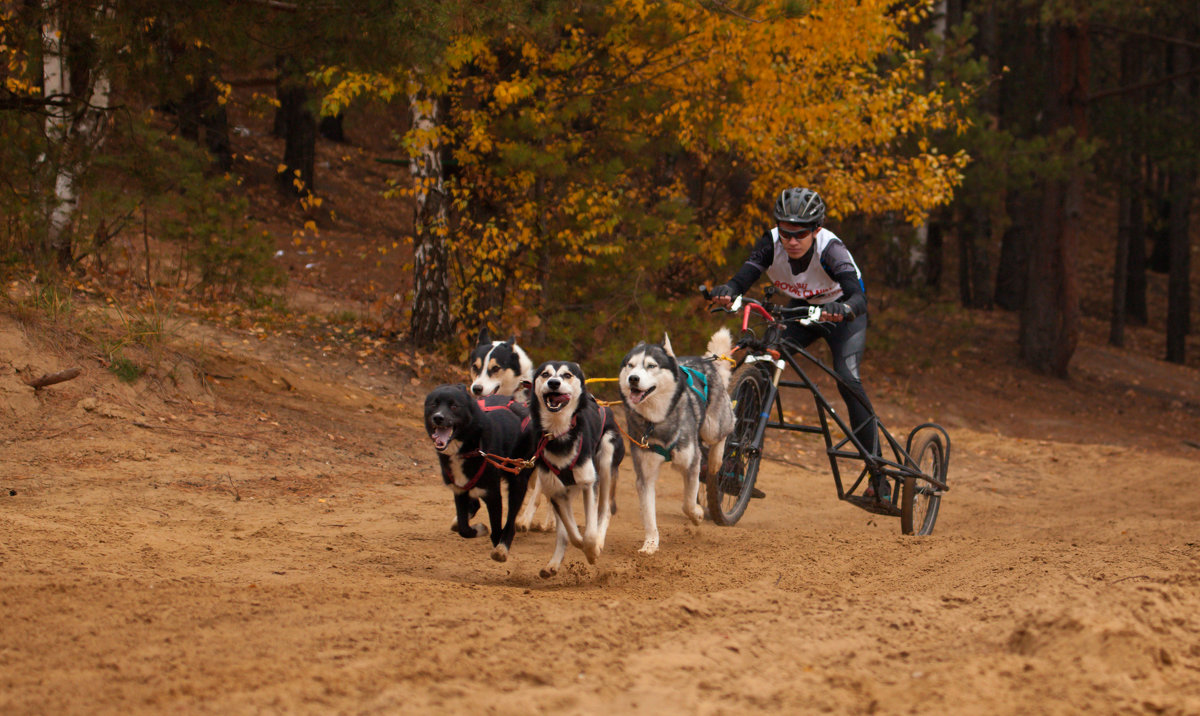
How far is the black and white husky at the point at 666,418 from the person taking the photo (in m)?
6.91

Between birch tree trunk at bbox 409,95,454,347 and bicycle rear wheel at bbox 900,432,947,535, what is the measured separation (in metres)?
6.90

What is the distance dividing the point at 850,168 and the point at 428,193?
669 centimetres

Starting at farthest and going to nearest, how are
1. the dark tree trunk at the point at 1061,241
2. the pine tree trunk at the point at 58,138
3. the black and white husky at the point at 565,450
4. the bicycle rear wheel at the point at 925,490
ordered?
the dark tree trunk at the point at 1061,241 < the pine tree trunk at the point at 58,138 < the bicycle rear wheel at the point at 925,490 < the black and white husky at the point at 565,450

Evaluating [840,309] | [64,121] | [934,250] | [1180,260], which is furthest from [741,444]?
[1180,260]

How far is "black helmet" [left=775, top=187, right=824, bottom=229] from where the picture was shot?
7.10 metres

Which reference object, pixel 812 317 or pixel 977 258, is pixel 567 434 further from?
pixel 977 258

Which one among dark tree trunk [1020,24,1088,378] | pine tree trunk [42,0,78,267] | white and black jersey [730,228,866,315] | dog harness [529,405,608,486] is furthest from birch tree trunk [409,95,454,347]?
dark tree trunk [1020,24,1088,378]

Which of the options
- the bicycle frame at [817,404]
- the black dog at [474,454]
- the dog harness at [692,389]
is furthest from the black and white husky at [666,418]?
the black dog at [474,454]

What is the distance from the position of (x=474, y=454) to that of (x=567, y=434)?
61cm

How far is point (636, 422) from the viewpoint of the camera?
23.3 feet

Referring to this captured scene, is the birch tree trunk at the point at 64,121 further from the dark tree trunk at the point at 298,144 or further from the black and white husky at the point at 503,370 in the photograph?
the dark tree trunk at the point at 298,144

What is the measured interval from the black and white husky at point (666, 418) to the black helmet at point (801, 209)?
1094 millimetres

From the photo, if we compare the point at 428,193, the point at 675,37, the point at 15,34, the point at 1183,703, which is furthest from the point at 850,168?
the point at 1183,703

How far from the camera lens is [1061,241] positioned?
22250 mm
